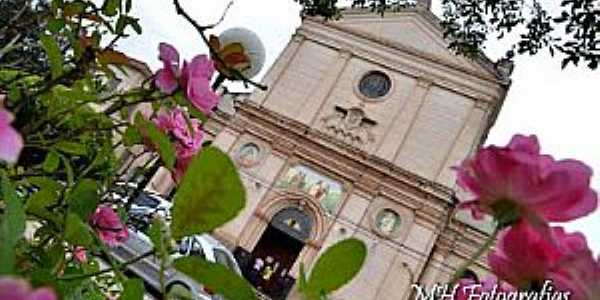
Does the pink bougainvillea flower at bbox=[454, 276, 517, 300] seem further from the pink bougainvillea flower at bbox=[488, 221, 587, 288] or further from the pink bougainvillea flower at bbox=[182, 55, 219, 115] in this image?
the pink bougainvillea flower at bbox=[182, 55, 219, 115]

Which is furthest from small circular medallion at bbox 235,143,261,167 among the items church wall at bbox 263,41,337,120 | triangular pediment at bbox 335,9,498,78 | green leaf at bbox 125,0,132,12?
green leaf at bbox 125,0,132,12

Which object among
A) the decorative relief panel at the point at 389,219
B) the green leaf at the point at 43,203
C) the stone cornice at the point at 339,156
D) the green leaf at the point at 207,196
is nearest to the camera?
the green leaf at the point at 207,196

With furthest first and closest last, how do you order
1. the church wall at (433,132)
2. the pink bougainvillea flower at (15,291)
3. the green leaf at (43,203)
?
1. the church wall at (433,132)
2. the green leaf at (43,203)
3. the pink bougainvillea flower at (15,291)

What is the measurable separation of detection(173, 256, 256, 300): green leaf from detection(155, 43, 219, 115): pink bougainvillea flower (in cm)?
37

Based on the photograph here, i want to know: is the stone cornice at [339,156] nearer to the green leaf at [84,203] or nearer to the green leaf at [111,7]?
the green leaf at [111,7]

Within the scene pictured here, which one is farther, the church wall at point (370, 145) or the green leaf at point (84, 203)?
the church wall at point (370, 145)

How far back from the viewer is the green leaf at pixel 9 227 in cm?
28

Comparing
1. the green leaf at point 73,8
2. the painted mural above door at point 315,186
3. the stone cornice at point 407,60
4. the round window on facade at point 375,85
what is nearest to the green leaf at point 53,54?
the green leaf at point 73,8

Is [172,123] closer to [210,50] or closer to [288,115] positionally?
[210,50]

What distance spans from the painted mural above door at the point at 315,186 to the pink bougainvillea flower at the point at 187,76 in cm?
1298

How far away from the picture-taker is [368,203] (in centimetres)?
1372

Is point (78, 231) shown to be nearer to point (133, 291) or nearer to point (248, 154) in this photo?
point (133, 291)

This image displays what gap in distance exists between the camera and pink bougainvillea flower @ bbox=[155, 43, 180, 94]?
0.71m

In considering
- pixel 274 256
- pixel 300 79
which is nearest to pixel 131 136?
pixel 274 256
